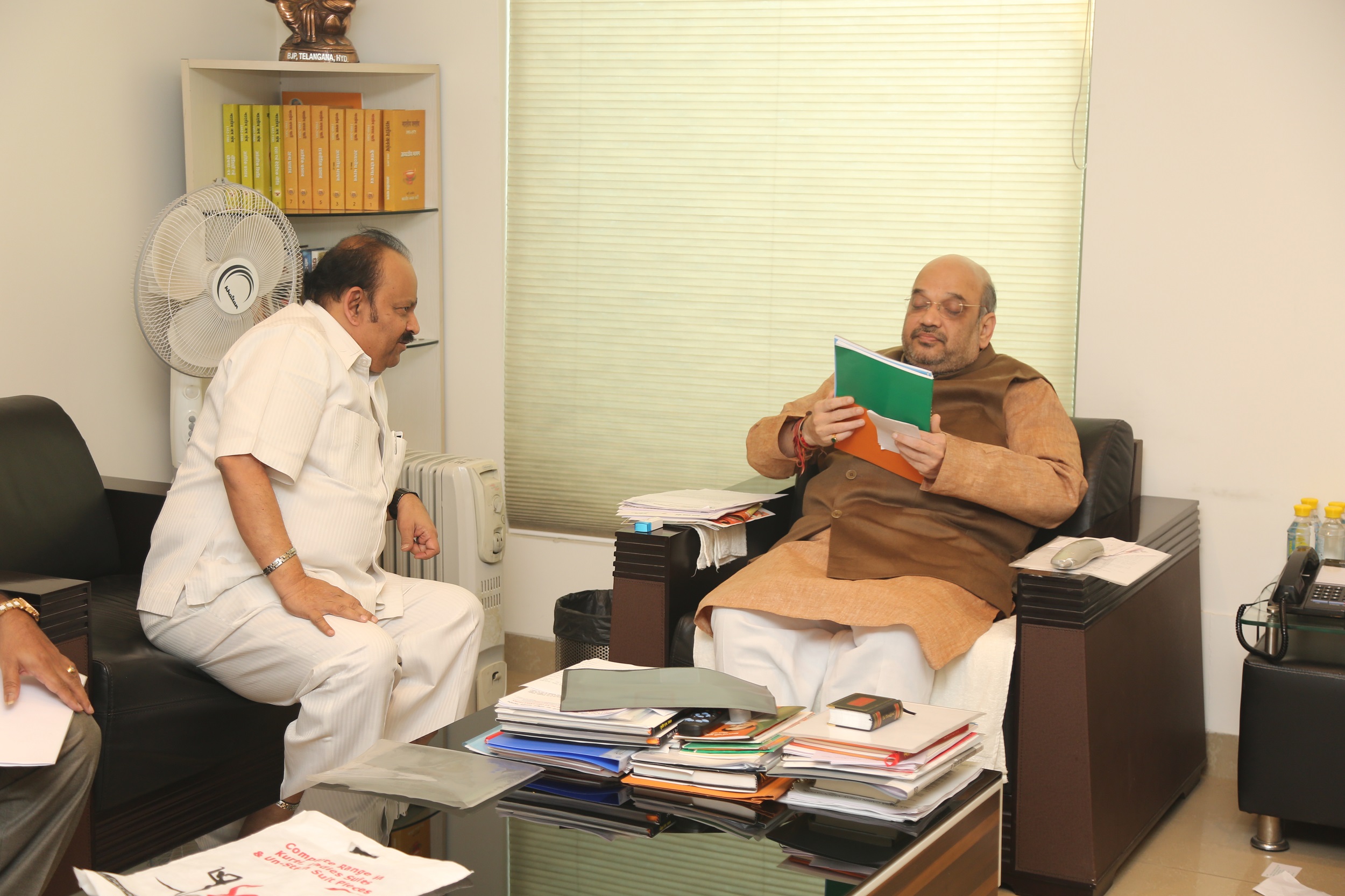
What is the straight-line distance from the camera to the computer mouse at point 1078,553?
2.21 m

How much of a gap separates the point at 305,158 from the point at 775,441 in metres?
1.83

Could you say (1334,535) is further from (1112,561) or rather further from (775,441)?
(775,441)

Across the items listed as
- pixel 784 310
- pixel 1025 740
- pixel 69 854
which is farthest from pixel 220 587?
pixel 784 310

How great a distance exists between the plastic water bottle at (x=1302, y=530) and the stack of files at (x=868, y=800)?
64.0 inches

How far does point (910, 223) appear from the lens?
10.7ft

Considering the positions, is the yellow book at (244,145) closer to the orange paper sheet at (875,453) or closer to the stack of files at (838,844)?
the orange paper sheet at (875,453)

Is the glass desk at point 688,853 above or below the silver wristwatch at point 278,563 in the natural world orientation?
below

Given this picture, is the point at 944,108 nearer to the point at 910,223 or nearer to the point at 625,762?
the point at 910,223

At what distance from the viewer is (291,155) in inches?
144

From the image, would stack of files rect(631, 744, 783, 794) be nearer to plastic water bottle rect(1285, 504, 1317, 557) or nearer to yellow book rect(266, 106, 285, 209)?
plastic water bottle rect(1285, 504, 1317, 557)

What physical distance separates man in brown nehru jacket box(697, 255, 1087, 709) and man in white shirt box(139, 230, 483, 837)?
646 mm

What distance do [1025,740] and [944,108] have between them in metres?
1.76

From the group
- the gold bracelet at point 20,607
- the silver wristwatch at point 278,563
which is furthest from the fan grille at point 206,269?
the gold bracelet at point 20,607

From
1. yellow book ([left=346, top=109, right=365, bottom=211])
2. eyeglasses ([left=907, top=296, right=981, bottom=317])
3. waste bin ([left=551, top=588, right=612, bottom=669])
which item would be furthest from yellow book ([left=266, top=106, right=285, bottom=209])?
eyeglasses ([left=907, top=296, right=981, bottom=317])
